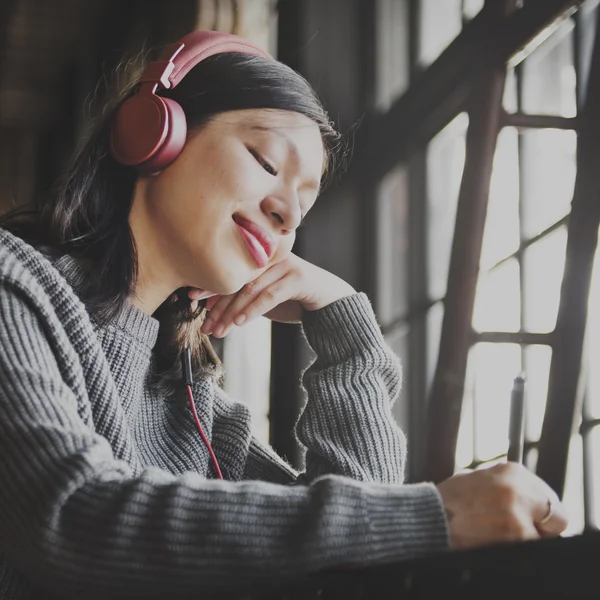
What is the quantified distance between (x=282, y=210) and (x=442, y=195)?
0.94 metres

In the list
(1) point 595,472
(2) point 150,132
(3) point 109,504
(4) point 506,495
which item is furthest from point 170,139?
(1) point 595,472

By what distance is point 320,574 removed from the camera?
645 mm

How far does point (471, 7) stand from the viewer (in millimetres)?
1952

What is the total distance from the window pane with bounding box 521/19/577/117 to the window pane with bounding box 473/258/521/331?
0.30m

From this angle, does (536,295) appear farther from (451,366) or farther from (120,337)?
(120,337)

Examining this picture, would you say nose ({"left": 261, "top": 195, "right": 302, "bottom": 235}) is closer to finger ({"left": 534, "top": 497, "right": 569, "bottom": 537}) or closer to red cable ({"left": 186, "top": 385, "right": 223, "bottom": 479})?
red cable ({"left": 186, "top": 385, "right": 223, "bottom": 479})

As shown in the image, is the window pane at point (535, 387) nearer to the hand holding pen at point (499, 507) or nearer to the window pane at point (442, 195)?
the window pane at point (442, 195)

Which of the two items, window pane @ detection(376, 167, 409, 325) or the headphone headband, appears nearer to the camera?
the headphone headband

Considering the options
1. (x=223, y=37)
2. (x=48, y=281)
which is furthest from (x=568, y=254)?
(x=48, y=281)

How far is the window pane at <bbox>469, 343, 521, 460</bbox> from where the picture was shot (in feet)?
5.88

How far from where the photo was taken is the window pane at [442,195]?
2.03 m

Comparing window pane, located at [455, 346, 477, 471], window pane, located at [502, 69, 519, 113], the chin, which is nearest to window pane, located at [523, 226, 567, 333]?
window pane, located at [455, 346, 477, 471]

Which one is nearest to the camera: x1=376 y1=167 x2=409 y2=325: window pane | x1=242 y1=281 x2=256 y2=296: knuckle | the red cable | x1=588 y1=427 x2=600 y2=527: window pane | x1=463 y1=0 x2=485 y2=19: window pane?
the red cable

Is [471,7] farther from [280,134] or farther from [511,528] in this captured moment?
[511,528]
